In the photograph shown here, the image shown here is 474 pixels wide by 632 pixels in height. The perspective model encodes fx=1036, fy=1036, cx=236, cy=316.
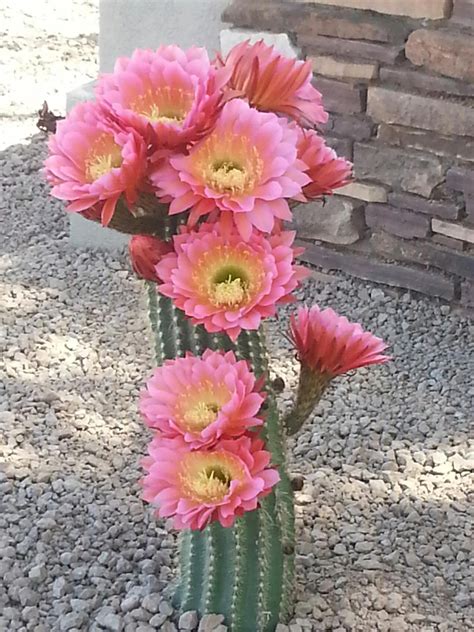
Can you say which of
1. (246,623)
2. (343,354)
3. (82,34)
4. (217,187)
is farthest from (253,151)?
(82,34)

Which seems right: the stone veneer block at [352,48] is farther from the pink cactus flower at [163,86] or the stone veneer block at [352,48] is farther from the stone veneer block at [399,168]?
the pink cactus flower at [163,86]

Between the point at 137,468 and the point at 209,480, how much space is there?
2.80ft

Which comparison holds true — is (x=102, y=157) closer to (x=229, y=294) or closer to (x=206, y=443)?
(x=229, y=294)

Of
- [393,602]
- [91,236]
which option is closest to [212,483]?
[393,602]

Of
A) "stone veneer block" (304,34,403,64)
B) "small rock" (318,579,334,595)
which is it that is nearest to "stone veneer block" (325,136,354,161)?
"stone veneer block" (304,34,403,64)

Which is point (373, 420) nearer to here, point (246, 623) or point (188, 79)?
point (246, 623)

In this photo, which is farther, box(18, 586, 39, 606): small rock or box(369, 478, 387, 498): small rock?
box(369, 478, 387, 498): small rock

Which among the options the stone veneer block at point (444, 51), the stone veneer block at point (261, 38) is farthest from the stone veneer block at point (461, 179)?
the stone veneer block at point (261, 38)

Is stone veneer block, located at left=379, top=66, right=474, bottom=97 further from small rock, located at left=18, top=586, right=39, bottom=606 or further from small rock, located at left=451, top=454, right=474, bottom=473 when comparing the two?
small rock, located at left=18, top=586, right=39, bottom=606

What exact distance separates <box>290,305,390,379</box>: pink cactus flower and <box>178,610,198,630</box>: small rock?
42 centimetres

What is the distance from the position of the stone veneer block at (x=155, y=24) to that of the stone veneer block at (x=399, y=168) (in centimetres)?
59

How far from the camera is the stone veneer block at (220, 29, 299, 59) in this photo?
9.27 feet

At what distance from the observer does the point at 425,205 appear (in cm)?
278

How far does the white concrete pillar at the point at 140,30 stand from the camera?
3064 millimetres
